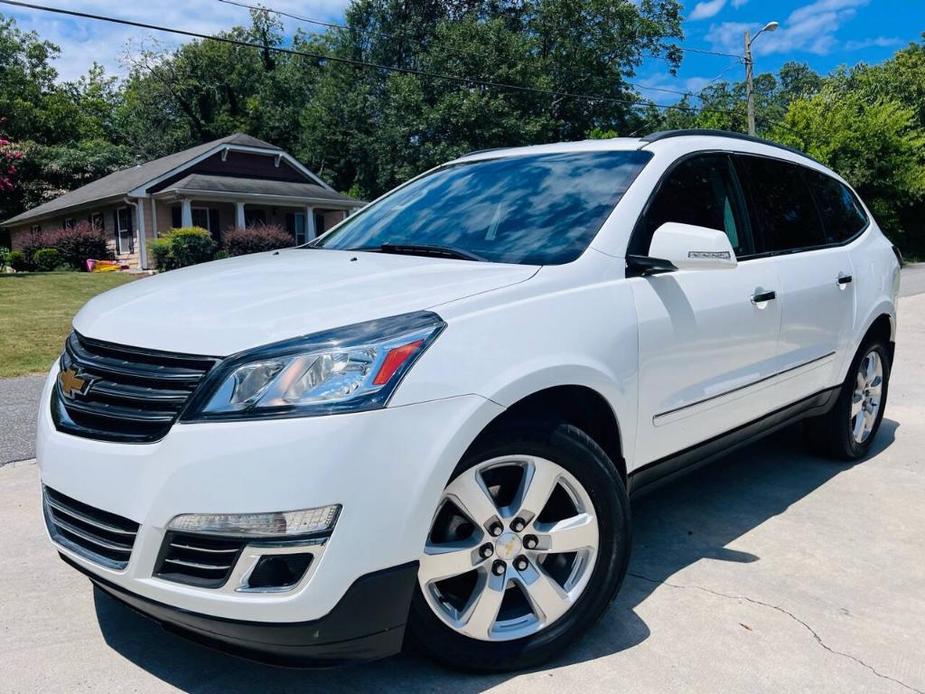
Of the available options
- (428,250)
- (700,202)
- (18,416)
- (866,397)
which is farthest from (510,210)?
(18,416)

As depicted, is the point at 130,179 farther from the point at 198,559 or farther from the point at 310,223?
the point at 198,559

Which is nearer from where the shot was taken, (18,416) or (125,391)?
(125,391)

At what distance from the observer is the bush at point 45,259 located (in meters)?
27.9

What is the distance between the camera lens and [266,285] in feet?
8.84

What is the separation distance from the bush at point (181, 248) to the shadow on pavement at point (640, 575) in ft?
73.8

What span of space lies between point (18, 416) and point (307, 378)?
4.94 metres

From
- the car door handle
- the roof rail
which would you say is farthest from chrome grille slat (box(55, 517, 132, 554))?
the car door handle

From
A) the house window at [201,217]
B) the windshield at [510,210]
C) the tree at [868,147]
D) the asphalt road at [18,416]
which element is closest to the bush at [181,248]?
the house window at [201,217]

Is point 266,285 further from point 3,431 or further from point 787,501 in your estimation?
point 3,431

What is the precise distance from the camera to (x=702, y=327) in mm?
3162

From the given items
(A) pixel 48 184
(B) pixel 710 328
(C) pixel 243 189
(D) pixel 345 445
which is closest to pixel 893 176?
(C) pixel 243 189

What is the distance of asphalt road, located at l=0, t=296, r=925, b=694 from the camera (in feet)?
8.19

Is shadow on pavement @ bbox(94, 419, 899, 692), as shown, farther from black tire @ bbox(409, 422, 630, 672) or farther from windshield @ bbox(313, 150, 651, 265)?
windshield @ bbox(313, 150, 651, 265)

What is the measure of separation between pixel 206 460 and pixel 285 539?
0.29 m
